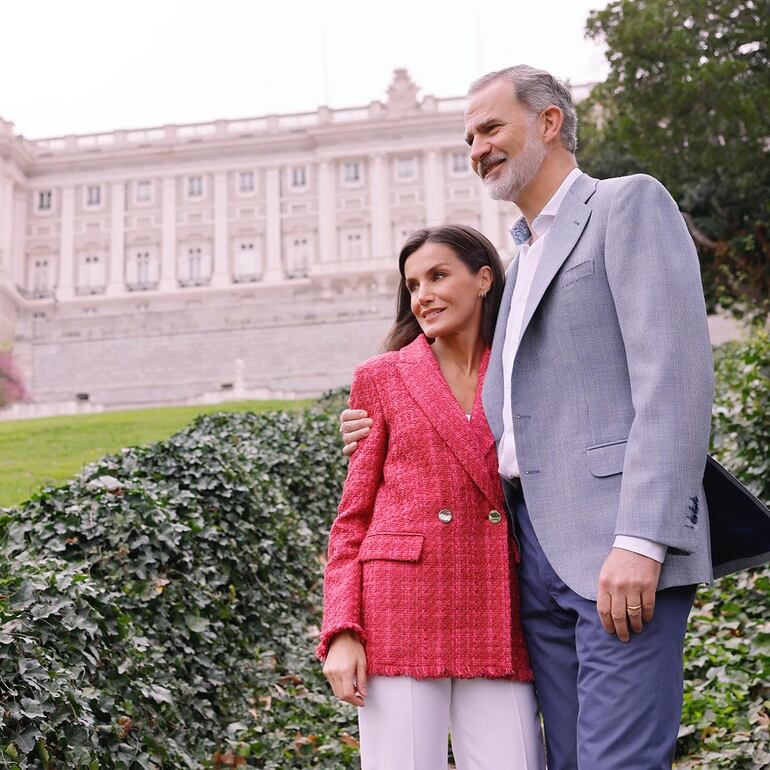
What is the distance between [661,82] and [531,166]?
13888 millimetres

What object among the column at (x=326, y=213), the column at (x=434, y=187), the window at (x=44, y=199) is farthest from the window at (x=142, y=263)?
the column at (x=434, y=187)

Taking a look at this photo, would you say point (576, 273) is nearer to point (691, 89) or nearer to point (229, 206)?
point (691, 89)

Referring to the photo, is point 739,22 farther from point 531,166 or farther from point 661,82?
point 531,166

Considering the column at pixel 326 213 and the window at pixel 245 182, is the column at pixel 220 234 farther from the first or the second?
the column at pixel 326 213

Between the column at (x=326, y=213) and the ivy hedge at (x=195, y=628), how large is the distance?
5088cm

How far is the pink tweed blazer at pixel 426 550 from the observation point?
226 centimetres

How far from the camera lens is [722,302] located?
65.4ft

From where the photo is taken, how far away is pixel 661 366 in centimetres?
203

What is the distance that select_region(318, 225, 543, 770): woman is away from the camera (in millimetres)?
2230

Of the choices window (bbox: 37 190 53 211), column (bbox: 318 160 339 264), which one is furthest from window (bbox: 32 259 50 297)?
column (bbox: 318 160 339 264)

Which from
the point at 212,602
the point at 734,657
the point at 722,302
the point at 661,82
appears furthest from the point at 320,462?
the point at 722,302

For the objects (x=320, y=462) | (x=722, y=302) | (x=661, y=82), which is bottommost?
(x=320, y=462)

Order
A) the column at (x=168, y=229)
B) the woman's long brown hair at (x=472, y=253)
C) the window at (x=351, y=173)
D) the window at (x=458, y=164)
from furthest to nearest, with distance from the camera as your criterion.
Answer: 1. the column at (x=168, y=229)
2. the window at (x=351, y=173)
3. the window at (x=458, y=164)
4. the woman's long brown hair at (x=472, y=253)

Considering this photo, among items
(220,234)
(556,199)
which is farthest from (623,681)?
(220,234)
